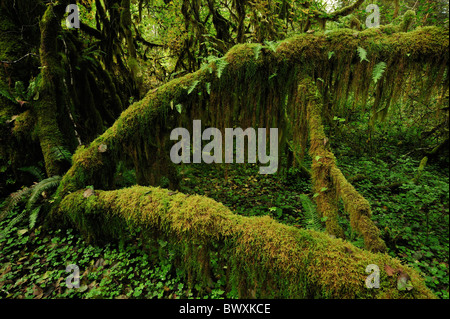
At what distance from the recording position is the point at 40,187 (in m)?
4.25

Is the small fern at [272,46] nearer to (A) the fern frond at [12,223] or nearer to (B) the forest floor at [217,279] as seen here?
(B) the forest floor at [217,279]

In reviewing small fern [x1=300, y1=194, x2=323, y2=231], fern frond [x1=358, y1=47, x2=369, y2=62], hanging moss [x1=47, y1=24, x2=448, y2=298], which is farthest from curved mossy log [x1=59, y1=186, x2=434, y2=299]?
fern frond [x1=358, y1=47, x2=369, y2=62]

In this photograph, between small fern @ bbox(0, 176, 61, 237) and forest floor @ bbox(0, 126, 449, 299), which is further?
small fern @ bbox(0, 176, 61, 237)

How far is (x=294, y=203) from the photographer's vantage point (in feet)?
19.1

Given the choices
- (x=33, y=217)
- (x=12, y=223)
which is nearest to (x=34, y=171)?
(x=12, y=223)

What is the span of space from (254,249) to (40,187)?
439 centimetres

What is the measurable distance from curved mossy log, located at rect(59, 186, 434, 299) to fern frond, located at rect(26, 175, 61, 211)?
4.29 feet

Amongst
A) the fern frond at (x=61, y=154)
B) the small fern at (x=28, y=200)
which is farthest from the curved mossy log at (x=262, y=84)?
the fern frond at (x=61, y=154)

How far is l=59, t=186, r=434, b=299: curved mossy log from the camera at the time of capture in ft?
6.72

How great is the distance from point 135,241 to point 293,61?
4.44 metres

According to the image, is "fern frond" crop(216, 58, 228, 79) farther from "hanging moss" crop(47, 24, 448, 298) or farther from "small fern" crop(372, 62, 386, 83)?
"small fern" crop(372, 62, 386, 83)

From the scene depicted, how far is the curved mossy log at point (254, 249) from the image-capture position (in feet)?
6.72
